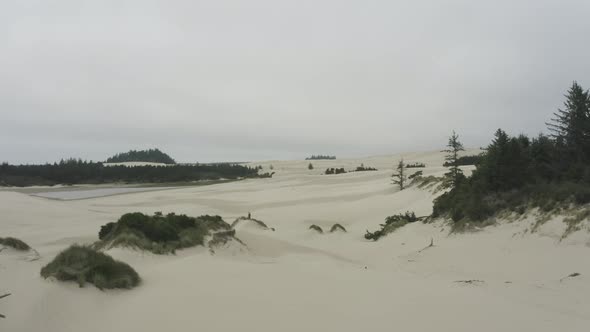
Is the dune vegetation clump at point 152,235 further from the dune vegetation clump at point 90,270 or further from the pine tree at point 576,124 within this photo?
the pine tree at point 576,124

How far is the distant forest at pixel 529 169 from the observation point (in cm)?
1283

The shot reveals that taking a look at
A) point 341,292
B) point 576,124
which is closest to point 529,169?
point 576,124

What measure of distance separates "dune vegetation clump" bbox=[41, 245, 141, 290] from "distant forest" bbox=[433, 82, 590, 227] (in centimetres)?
1166

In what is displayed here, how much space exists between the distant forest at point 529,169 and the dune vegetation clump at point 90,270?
38.2ft

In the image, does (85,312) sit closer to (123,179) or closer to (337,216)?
(337,216)

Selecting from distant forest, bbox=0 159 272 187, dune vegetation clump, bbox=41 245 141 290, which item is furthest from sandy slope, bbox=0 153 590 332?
distant forest, bbox=0 159 272 187

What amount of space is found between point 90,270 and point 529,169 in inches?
586

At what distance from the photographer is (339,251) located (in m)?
16.2

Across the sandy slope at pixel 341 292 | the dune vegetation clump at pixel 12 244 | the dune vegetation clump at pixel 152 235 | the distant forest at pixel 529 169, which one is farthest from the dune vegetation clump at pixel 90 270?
the distant forest at pixel 529 169

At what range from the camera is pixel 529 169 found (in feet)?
46.5

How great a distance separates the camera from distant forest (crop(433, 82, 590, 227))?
12828 mm

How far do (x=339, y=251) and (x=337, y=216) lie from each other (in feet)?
42.6

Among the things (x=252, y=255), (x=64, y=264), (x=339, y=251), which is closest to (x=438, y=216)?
(x=339, y=251)

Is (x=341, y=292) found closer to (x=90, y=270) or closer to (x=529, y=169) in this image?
(x=90, y=270)
